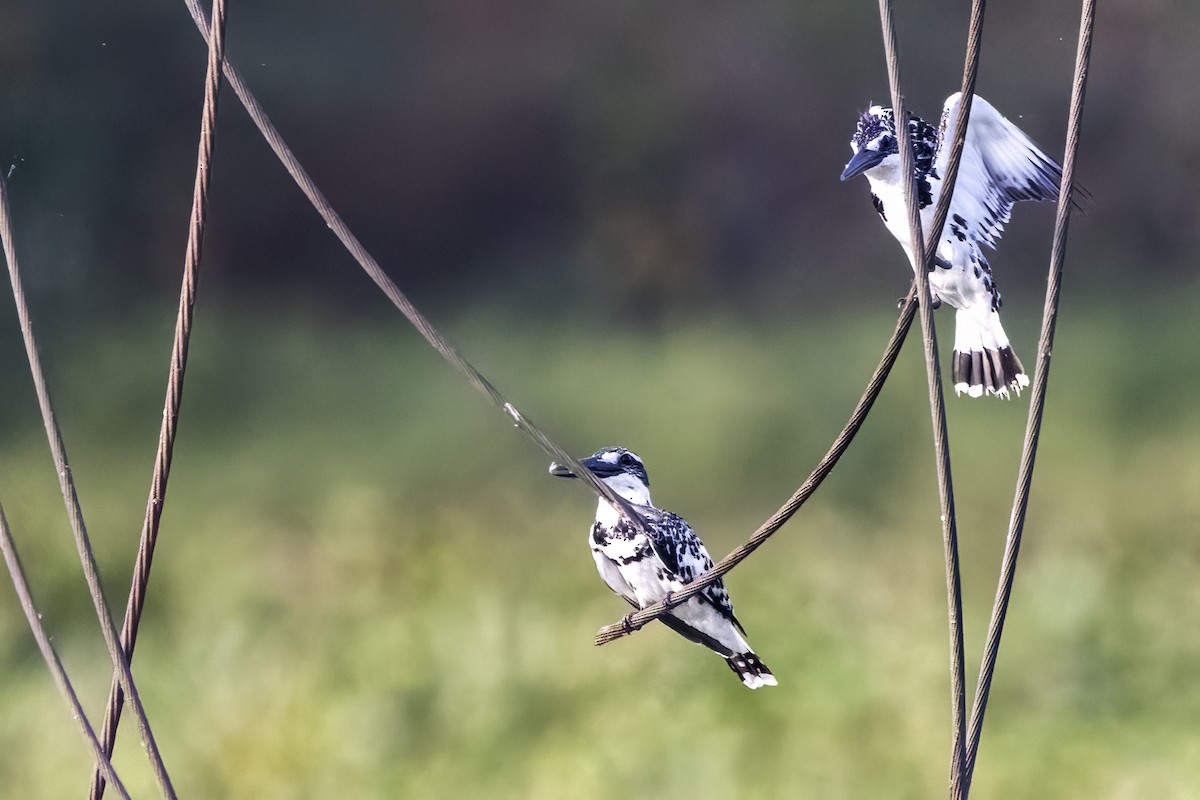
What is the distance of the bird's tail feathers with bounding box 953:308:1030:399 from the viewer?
166cm

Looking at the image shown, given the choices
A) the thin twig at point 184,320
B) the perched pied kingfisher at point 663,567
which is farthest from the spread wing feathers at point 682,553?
the thin twig at point 184,320

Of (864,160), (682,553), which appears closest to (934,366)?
(864,160)

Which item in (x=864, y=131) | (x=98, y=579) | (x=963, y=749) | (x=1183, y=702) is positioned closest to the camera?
(x=963, y=749)

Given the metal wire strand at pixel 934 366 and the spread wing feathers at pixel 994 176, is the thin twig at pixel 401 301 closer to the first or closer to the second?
the metal wire strand at pixel 934 366

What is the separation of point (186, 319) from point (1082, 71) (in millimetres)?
962

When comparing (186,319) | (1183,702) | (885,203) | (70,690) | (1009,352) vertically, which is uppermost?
(1183,702)

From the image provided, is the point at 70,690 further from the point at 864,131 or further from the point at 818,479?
the point at 864,131

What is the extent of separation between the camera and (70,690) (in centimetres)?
155

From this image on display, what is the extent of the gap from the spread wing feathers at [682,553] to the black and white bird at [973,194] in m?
0.45

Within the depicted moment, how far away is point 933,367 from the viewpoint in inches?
48.1

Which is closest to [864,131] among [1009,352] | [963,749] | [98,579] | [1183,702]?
[1009,352]

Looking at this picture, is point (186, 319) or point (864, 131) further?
point (864, 131)

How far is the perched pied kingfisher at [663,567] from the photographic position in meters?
1.82

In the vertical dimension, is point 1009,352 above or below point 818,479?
above
